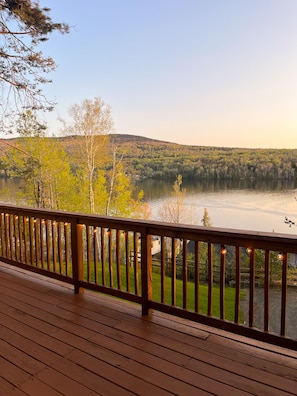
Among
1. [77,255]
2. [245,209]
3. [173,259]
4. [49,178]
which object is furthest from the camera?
[245,209]

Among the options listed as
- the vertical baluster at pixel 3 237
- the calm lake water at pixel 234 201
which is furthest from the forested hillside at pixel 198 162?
the vertical baluster at pixel 3 237

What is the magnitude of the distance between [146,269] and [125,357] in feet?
2.70

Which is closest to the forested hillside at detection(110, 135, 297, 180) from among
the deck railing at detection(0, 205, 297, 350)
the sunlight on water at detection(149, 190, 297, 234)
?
the sunlight on water at detection(149, 190, 297, 234)

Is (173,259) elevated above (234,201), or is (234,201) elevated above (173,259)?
(173,259)

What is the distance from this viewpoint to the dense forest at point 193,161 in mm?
14802

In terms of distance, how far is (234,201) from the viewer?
2042 centimetres

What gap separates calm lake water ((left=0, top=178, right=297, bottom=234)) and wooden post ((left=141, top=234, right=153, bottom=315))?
13.1 m

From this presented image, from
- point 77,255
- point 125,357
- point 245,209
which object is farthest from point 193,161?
point 125,357

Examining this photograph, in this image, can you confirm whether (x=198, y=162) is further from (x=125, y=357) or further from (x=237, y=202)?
(x=125, y=357)

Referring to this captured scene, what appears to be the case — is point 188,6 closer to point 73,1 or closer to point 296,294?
point 73,1

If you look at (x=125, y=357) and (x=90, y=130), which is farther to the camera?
(x=90, y=130)

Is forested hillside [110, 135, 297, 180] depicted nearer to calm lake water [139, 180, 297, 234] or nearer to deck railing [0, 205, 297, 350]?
calm lake water [139, 180, 297, 234]

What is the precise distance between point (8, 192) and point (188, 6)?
43.8 feet

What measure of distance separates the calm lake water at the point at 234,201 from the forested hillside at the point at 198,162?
3.04ft
